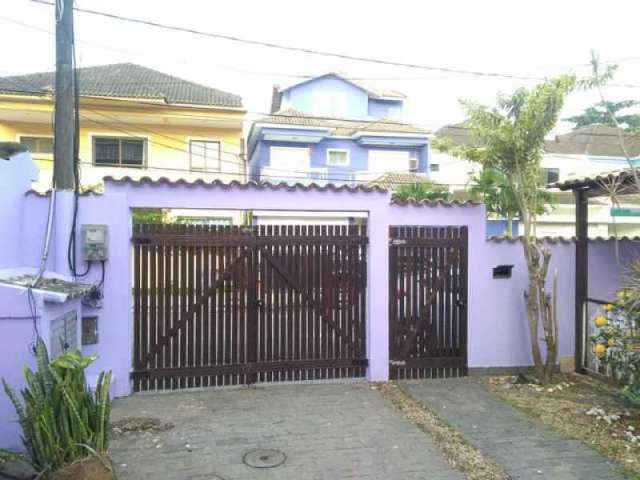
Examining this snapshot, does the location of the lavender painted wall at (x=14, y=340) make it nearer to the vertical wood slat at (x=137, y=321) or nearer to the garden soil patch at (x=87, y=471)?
the garden soil patch at (x=87, y=471)

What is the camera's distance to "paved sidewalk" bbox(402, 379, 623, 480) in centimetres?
396

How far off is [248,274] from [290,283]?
561 mm

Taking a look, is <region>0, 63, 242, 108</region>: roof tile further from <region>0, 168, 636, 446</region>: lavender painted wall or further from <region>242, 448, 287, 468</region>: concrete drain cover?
<region>242, 448, 287, 468</region>: concrete drain cover

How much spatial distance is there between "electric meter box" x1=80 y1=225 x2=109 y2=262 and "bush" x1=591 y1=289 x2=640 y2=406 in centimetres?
588

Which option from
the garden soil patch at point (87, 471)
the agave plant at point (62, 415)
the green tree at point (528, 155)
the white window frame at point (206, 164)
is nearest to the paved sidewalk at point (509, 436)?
the green tree at point (528, 155)

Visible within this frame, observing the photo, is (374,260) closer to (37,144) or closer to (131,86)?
(131,86)

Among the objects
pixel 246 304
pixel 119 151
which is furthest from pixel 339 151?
pixel 246 304

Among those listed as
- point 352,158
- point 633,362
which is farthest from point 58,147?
point 352,158

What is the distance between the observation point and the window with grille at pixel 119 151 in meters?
16.5

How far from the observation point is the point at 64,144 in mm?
5574

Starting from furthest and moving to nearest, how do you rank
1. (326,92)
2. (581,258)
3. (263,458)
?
1. (326,92)
2. (581,258)
3. (263,458)

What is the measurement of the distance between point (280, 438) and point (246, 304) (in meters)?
1.98

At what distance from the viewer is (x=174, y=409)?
5.34 meters

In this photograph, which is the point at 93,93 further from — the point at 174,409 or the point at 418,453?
the point at 418,453
